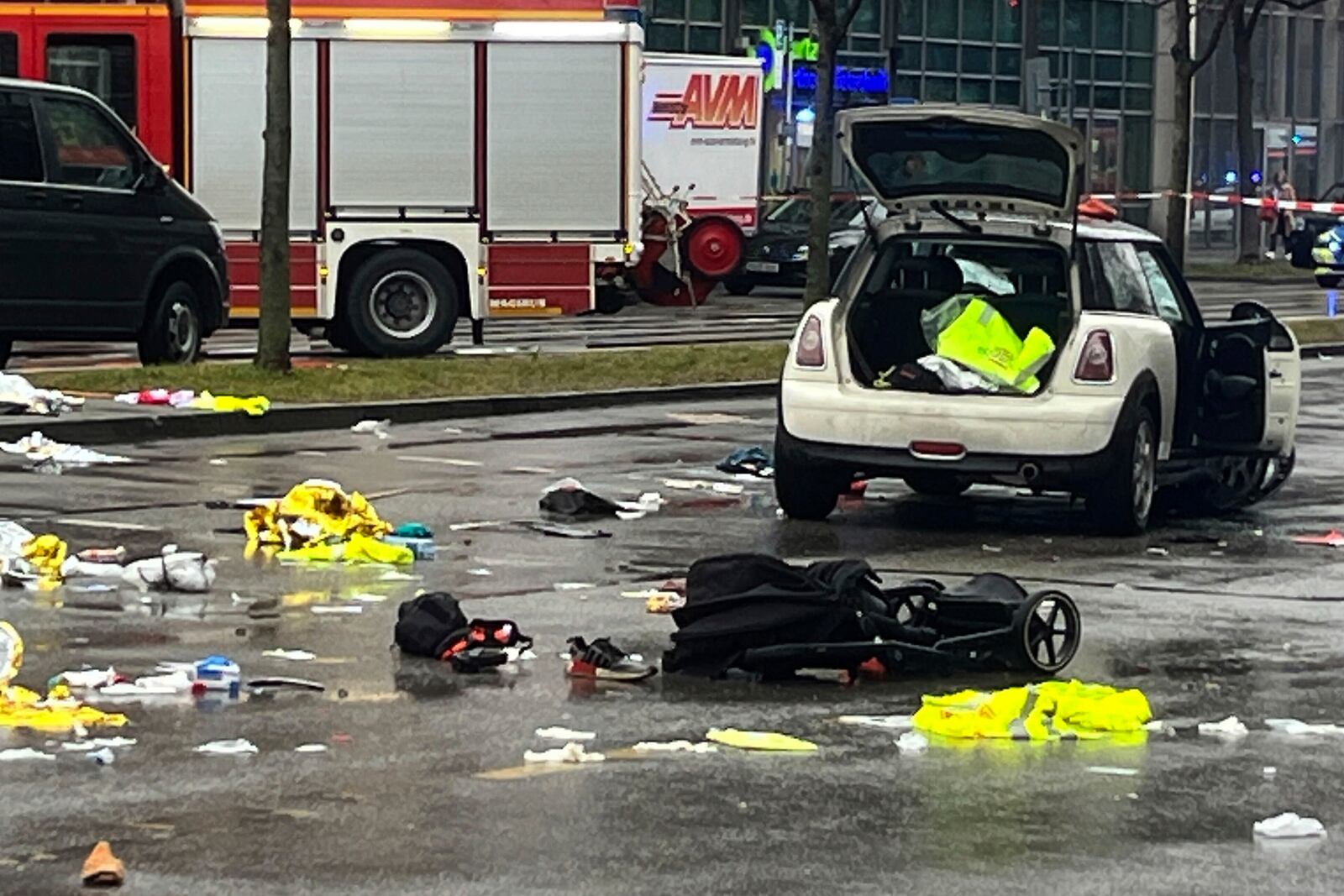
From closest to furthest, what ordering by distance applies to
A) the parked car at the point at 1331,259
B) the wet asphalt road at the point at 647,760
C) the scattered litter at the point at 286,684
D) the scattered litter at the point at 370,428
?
the wet asphalt road at the point at 647,760, the scattered litter at the point at 286,684, the scattered litter at the point at 370,428, the parked car at the point at 1331,259

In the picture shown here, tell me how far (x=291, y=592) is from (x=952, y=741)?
3.49 metres

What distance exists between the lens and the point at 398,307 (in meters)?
24.3

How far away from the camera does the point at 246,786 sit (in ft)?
24.3

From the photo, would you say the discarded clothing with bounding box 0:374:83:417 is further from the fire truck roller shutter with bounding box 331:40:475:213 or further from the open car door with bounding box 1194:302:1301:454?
the open car door with bounding box 1194:302:1301:454

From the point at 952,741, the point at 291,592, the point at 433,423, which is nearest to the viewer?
the point at 952,741

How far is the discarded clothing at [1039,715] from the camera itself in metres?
8.46

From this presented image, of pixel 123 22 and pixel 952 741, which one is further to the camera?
pixel 123 22

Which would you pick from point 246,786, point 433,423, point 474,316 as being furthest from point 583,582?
point 474,316

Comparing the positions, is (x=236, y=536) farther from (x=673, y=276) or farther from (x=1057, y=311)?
(x=673, y=276)

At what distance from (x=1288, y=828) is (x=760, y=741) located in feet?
5.35

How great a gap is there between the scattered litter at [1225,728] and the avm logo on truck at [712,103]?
28.7 m

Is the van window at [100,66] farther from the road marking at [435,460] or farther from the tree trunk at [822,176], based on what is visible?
the road marking at [435,460]

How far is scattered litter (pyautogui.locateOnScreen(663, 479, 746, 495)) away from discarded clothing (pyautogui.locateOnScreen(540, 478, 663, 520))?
4.02 ft

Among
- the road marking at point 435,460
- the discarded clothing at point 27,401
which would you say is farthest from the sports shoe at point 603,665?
the discarded clothing at point 27,401
